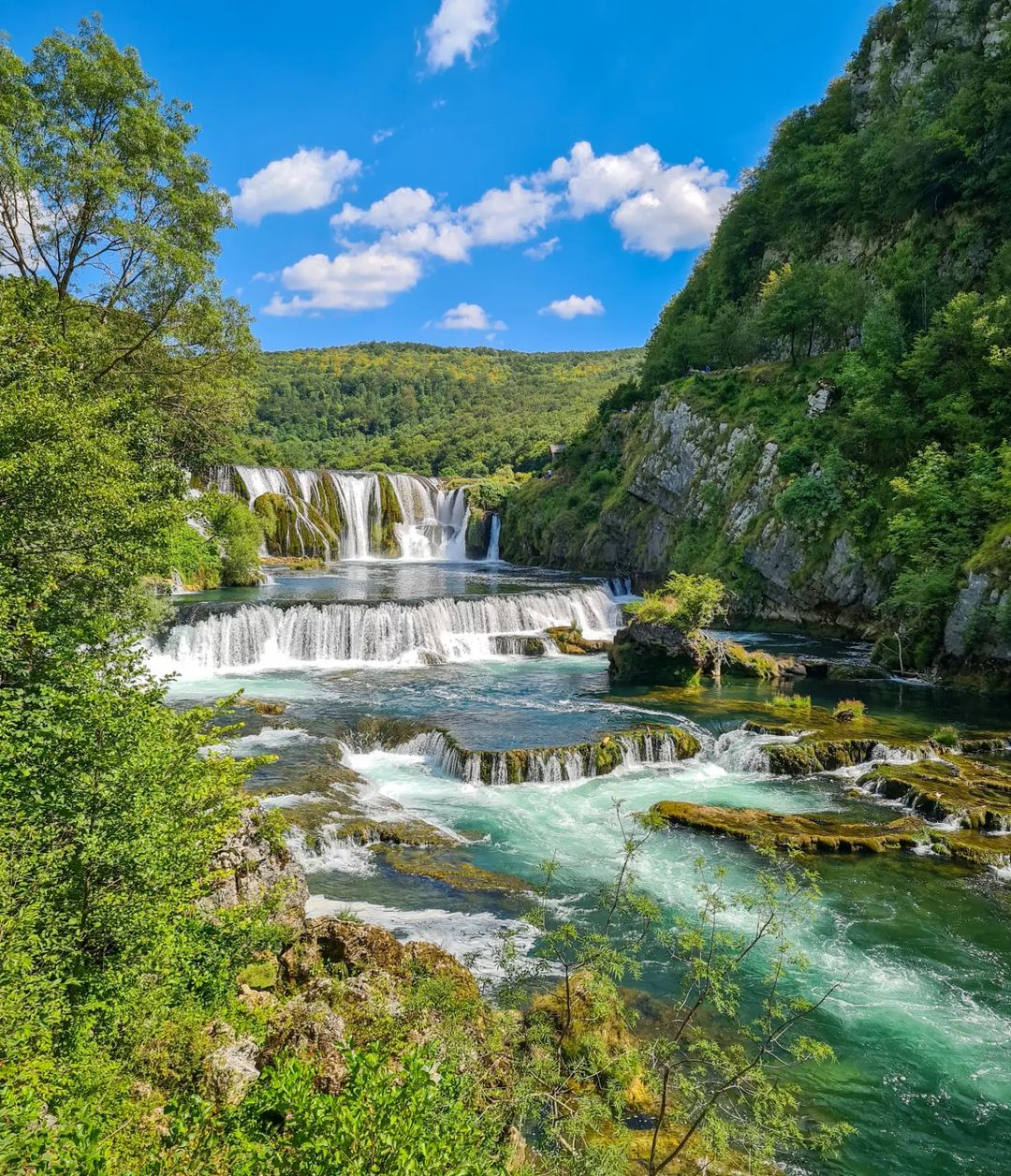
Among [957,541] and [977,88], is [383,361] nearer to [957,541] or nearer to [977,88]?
[977,88]

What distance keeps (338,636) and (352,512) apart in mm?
32371

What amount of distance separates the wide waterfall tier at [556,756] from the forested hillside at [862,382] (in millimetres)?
10120

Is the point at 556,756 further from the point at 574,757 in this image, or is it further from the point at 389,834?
the point at 389,834

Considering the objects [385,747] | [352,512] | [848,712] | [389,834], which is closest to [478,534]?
[352,512]

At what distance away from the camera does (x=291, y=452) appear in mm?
82688

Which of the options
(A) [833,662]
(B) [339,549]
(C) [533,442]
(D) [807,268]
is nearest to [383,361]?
(C) [533,442]

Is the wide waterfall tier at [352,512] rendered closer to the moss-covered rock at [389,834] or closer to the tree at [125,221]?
the tree at [125,221]

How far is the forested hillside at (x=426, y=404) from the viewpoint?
3917 inches

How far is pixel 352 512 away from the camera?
56.0m

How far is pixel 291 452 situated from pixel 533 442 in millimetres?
33591

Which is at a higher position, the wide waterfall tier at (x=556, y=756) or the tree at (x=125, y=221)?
the tree at (x=125, y=221)

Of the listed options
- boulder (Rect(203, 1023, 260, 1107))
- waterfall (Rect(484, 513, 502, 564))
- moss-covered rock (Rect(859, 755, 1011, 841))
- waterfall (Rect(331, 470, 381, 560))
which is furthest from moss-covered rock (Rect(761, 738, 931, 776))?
waterfall (Rect(484, 513, 502, 564))

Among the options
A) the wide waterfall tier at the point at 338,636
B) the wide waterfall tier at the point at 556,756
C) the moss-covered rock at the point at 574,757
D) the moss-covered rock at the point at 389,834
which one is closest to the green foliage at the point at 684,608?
the wide waterfall tier at the point at 556,756

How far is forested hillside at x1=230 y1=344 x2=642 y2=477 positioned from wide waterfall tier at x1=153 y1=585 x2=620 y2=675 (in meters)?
49.4
